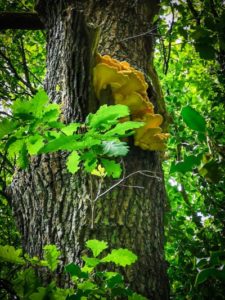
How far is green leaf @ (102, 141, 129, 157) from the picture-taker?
973mm

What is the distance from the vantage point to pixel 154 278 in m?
1.90

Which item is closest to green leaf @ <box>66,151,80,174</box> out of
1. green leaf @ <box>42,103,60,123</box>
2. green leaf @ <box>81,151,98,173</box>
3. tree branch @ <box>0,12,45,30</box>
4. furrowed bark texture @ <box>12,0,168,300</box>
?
green leaf @ <box>81,151,98,173</box>

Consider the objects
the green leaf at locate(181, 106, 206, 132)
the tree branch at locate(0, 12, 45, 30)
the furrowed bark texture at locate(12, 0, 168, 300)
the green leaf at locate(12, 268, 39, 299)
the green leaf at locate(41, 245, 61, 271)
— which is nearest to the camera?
the green leaf at locate(181, 106, 206, 132)

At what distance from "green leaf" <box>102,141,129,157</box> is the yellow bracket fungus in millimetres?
1219

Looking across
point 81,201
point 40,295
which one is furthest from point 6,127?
point 81,201

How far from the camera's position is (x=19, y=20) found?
3295 mm

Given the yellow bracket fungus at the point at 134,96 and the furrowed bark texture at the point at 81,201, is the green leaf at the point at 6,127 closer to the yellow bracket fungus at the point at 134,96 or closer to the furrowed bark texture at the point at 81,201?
the furrowed bark texture at the point at 81,201

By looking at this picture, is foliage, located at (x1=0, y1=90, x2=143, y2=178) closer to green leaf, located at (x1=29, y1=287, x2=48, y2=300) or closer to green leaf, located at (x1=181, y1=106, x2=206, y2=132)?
green leaf, located at (x1=181, y1=106, x2=206, y2=132)

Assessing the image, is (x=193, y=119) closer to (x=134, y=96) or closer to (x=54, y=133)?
(x=54, y=133)

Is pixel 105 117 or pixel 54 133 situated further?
pixel 54 133

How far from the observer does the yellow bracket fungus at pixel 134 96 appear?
2.22m

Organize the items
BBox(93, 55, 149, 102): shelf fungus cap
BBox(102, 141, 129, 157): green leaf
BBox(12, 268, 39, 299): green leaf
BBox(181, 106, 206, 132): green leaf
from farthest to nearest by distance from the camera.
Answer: BBox(93, 55, 149, 102): shelf fungus cap < BBox(12, 268, 39, 299): green leaf < BBox(102, 141, 129, 157): green leaf < BBox(181, 106, 206, 132): green leaf

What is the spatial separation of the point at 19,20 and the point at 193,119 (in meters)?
3.02

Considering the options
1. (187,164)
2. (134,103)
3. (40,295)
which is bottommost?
(40,295)
